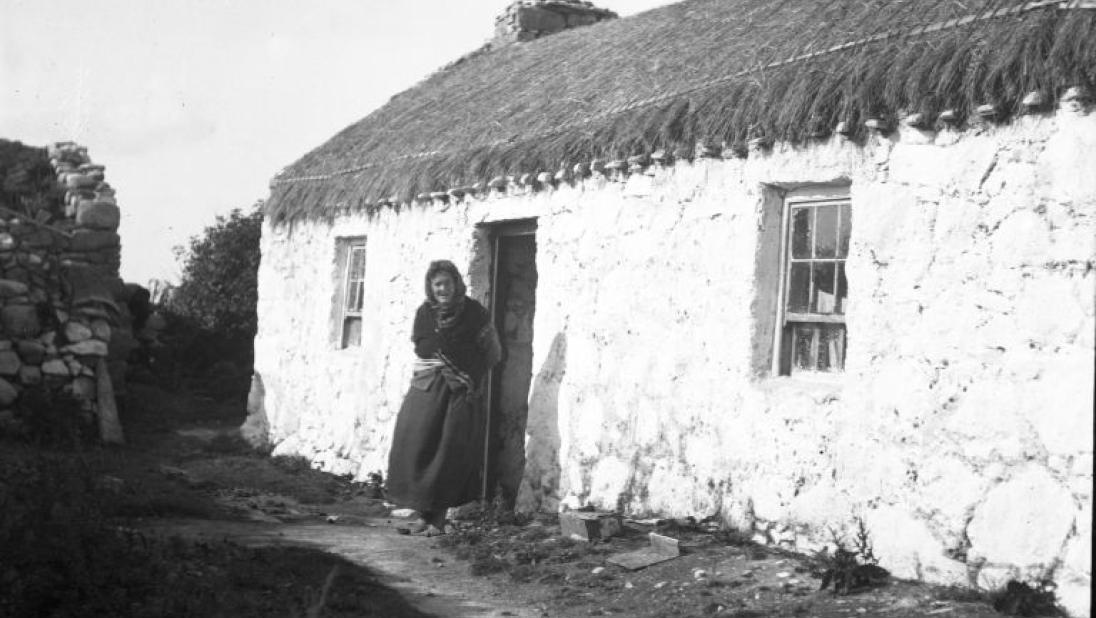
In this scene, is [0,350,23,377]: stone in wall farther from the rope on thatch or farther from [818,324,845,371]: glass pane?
[818,324,845,371]: glass pane

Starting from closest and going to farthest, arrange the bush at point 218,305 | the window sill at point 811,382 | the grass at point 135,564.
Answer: the grass at point 135,564 → the window sill at point 811,382 → the bush at point 218,305

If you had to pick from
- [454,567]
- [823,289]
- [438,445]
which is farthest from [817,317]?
[438,445]

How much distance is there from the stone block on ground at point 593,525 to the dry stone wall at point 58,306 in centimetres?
628

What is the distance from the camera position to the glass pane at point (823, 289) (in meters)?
6.96

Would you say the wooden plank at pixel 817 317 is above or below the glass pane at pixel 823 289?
below

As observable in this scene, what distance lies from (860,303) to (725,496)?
1.45 meters

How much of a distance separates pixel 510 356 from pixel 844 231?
3.62m

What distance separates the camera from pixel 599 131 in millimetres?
8445

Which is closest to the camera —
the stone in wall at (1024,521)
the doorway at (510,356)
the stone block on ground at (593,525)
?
the stone in wall at (1024,521)

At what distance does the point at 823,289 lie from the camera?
23.0 feet

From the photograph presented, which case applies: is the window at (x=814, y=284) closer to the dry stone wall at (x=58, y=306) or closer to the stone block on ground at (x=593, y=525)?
the stone block on ground at (x=593, y=525)

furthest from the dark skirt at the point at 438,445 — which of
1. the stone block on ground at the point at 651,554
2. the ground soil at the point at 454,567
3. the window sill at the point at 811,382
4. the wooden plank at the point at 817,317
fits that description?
the wooden plank at the point at 817,317

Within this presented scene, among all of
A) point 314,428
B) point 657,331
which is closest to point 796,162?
point 657,331

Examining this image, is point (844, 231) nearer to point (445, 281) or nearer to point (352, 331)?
point (445, 281)
